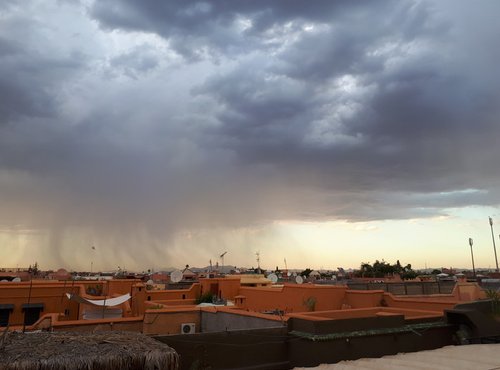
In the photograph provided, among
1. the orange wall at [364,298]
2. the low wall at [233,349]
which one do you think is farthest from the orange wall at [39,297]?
the low wall at [233,349]

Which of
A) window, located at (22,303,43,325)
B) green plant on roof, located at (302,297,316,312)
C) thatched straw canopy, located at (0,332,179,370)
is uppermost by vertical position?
thatched straw canopy, located at (0,332,179,370)

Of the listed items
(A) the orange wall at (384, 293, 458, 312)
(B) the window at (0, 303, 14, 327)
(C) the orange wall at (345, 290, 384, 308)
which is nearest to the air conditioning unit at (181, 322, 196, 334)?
(C) the orange wall at (345, 290, 384, 308)

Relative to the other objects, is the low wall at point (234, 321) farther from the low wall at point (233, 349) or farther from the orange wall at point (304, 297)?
the orange wall at point (304, 297)

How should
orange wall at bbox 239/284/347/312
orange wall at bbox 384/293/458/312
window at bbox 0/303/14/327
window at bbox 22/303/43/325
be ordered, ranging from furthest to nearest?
window at bbox 22/303/43/325
window at bbox 0/303/14/327
orange wall at bbox 239/284/347/312
orange wall at bbox 384/293/458/312

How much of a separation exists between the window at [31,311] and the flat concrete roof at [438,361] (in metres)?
22.9

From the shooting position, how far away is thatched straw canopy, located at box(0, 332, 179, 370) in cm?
635

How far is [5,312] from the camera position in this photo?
83.3ft

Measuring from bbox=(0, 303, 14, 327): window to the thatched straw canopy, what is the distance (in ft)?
69.2

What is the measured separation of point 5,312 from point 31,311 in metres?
1.50

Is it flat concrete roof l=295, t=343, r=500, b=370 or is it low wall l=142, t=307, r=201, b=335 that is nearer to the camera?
flat concrete roof l=295, t=343, r=500, b=370

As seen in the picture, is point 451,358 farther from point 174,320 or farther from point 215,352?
point 174,320

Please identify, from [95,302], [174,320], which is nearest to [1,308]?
[95,302]

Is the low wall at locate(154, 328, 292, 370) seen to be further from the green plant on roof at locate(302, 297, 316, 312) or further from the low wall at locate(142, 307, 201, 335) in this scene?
the green plant on roof at locate(302, 297, 316, 312)

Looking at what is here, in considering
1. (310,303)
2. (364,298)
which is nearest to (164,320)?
(310,303)
